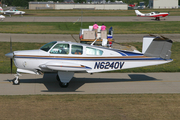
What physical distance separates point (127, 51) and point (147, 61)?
41.9 inches

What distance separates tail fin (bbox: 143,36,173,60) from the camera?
1203cm

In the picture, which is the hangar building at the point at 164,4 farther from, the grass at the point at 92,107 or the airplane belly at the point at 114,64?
the grass at the point at 92,107

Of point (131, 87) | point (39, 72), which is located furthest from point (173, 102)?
point (39, 72)

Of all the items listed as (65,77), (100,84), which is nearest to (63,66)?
(65,77)

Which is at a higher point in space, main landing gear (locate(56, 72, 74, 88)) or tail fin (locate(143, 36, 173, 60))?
tail fin (locate(143, 36, 173, 60))

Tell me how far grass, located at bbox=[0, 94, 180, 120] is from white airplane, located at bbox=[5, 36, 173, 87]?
165cm

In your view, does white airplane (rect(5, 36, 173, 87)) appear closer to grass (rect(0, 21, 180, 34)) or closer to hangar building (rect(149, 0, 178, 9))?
grass (rect(0, 21, 180, 34))

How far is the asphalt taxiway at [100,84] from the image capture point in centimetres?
1152

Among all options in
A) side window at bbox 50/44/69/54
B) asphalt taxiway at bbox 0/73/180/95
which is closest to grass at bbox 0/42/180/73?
asphalt taxiway at bbox 0/73/180/95

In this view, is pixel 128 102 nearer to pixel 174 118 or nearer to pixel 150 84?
pixel 174 118

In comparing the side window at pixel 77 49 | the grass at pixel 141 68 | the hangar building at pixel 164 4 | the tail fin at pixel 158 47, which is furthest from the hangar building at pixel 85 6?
the side window at pixel 77 49

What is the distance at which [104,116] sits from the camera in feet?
27.1

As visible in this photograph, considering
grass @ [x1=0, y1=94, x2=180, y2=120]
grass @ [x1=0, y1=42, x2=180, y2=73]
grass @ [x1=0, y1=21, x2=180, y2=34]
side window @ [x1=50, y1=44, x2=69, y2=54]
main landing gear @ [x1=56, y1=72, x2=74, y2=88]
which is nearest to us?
grass @ [x1=0, y1=94, x2=180, y2=120]

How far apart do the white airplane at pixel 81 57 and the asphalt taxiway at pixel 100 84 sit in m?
0.62
